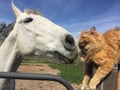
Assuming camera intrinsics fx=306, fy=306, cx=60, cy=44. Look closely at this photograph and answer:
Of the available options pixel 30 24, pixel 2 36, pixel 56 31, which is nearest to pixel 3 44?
pixel 2 36

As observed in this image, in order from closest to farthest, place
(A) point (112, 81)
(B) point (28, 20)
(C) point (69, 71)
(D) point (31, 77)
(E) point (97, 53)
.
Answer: (D) point (31, 77), (B) point (28, 20), (E) point (97, 53), (A) point (112, 81), (C) point (69, 71)

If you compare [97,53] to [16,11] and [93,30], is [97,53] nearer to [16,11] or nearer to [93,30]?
[93,30]

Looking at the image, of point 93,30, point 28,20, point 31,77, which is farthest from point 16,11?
point 93,30

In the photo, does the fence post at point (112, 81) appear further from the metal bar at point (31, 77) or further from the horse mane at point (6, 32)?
the metal bar at point (31, 77)

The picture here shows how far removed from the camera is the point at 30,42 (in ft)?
8.21

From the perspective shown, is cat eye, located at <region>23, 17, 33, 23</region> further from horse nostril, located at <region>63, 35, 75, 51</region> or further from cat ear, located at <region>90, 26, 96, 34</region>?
cat ear, located at <region>90, 26, 96, 34</region>

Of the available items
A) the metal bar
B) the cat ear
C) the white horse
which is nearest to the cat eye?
the white horse

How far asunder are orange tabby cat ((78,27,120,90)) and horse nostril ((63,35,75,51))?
125 centimetres

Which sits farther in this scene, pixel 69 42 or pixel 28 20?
pixel 28 20

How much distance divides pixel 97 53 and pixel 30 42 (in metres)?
1.43

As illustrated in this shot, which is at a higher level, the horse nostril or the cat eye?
the cat eye

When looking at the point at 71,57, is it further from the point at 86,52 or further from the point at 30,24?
the point at 86,52

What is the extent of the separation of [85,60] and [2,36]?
1.28 meters

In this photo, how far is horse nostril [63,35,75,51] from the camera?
7.20 ft
